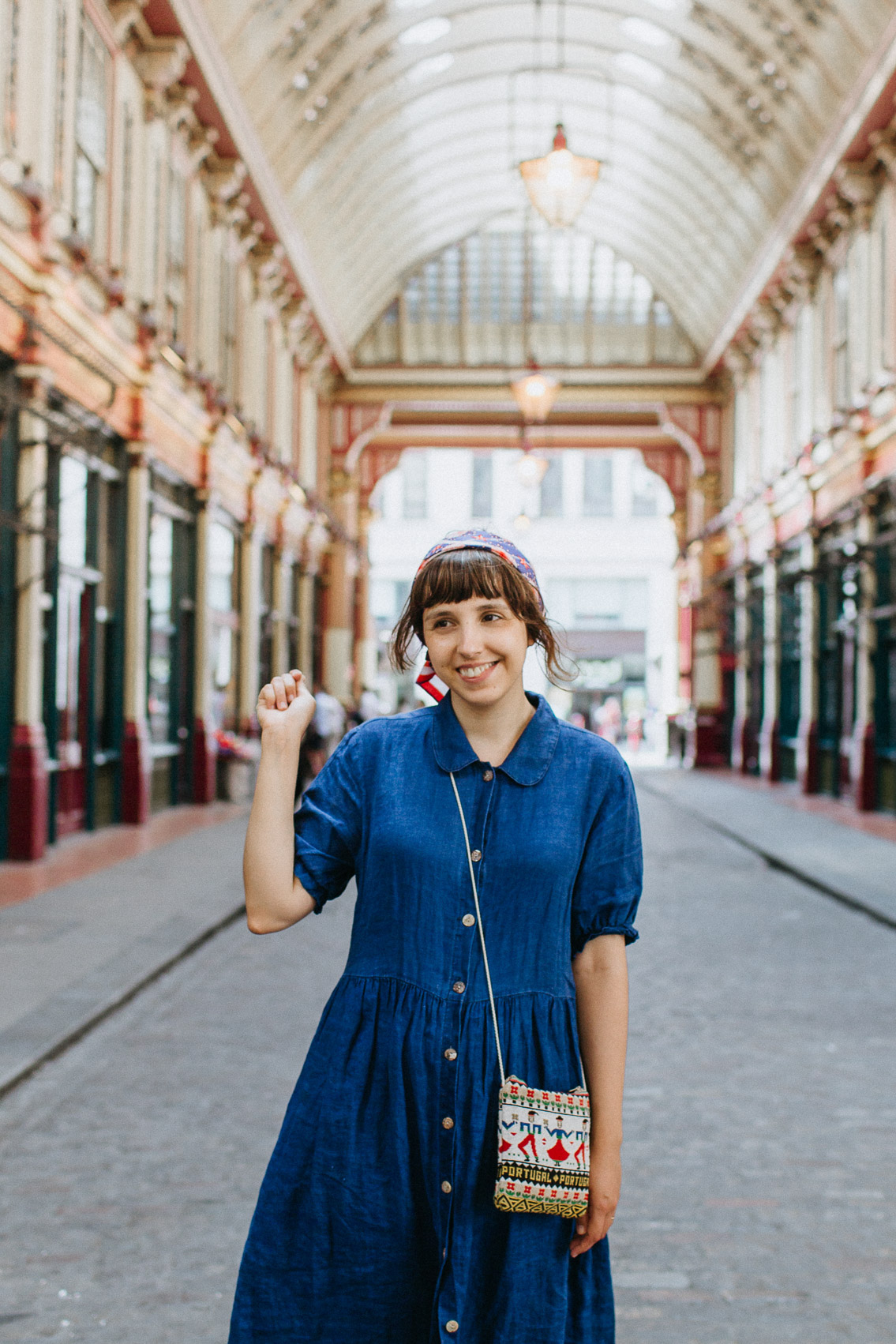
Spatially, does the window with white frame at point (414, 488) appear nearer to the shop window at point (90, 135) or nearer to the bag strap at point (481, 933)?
the shop window at point (90, 135)

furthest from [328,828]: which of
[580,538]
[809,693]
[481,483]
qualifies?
[481,483]

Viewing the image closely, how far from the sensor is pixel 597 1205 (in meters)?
2.23

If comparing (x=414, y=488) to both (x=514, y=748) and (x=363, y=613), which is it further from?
(x=514, y=748)

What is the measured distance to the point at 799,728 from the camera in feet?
77.3

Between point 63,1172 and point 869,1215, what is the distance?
2464 millimetres

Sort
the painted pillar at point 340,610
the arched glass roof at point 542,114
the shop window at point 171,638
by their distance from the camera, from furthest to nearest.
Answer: the painted pillar at point 340,610 → the arched glass roof at point 542,114 → the shop window at point 171,638

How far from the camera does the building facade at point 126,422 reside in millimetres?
12055

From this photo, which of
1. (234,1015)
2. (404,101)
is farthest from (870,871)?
(404,101)

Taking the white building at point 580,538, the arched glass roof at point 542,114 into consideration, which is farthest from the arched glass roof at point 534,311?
the white building at point 580,538

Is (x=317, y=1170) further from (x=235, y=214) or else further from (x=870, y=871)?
(x=235, y=214)

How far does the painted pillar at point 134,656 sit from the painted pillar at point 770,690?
495 inches

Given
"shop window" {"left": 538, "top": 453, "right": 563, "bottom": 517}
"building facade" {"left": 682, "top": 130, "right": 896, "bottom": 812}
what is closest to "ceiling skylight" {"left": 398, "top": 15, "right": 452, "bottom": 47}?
"building facade" {"left": 682, "top": 130, "right": 896, "bottom": 812}

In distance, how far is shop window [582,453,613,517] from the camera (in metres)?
53.7

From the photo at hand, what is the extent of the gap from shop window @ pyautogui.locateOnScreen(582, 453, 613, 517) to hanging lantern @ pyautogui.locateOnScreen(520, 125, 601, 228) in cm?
4269
